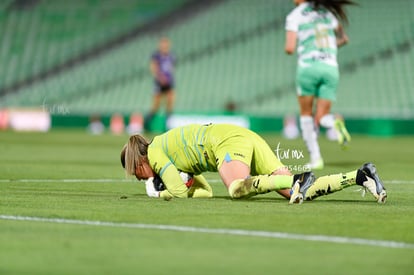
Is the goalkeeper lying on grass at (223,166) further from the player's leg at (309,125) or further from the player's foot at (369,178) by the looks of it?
the player's leg at (309,125)

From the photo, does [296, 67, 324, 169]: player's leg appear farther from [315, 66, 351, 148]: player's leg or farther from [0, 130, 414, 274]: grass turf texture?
[0, 130, 414, 274]: grass turf texture

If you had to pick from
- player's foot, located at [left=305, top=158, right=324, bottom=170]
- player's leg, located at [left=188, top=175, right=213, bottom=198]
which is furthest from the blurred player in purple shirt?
player's leg, located at [left=188, top=175, right=213, bottom=198]

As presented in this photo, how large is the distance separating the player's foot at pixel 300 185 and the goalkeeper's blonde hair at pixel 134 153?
1.35 m

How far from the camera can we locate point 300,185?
9070mm

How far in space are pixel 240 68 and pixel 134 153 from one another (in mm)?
25312

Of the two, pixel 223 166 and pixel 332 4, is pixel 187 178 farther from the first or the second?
pixel 332 4

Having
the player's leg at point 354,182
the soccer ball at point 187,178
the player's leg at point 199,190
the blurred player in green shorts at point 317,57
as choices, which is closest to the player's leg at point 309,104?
the blurred player in green shorts at point 317,57

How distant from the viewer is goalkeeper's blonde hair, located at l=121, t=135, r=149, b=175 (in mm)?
9594

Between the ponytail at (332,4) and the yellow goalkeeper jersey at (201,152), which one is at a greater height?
the ponytail at (332,4)

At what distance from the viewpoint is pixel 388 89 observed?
31906mm

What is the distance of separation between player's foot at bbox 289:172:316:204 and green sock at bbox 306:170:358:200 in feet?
0.44

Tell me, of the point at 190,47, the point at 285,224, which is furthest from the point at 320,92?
the point at 190,47

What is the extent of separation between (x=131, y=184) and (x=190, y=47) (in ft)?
79.1

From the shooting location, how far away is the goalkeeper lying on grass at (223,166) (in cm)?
912
